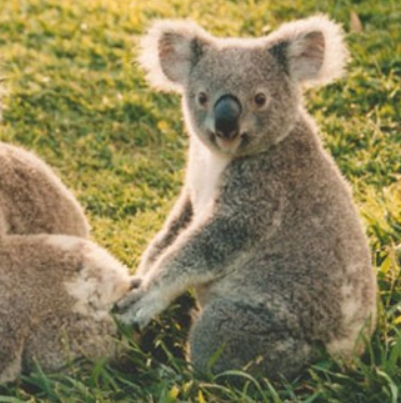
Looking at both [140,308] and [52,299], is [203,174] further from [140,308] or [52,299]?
[52,299]

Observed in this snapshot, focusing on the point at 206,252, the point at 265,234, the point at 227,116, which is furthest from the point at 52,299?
the point at 227,116

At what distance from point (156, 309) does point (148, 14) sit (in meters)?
4.44

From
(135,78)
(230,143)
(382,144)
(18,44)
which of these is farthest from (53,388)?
(18,44)

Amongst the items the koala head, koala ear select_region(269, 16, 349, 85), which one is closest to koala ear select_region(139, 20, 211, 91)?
the koala head

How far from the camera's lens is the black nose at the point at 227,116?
180 inches

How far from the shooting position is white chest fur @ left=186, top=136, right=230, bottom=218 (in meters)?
4.91

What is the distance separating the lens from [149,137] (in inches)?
293

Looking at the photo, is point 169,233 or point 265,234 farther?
point 169,233

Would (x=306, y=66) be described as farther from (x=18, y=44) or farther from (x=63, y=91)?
(x=18, y=44)

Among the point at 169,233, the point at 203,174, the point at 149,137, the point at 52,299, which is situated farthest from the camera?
the point at 149,137

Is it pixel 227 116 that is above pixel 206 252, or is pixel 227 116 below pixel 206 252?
above

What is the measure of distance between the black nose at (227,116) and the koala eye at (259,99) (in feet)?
0.36

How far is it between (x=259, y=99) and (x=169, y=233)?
3.40 ft

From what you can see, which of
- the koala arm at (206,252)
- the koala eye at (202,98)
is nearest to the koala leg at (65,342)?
the koala arm at (206,252)
